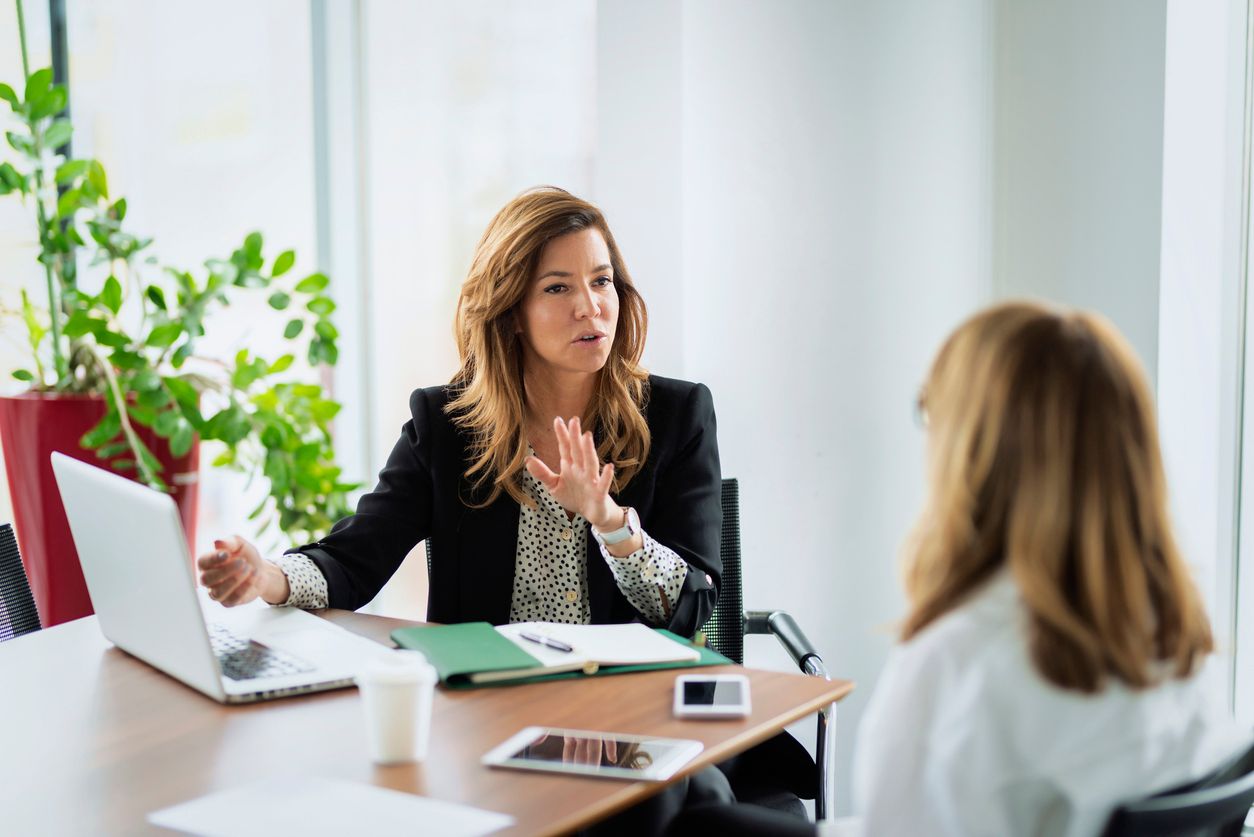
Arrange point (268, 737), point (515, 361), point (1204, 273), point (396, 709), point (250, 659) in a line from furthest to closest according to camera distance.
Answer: point (1204, 273), point (515, 361), point (250, 659), point (268, 737), point (396, 709)

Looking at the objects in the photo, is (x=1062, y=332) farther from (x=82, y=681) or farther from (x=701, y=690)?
(x=82, y=681)

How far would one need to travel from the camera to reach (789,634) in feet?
7.18

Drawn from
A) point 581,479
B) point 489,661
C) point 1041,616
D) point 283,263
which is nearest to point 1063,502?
point 1041,616

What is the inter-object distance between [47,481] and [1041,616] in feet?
8.13

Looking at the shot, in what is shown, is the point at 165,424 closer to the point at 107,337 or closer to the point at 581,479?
the point at 107,337

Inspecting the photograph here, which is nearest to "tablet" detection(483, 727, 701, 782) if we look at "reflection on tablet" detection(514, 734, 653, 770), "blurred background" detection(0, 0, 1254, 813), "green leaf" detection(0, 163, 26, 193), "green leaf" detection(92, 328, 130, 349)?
"reflection on tablet" detection(514, 734, 653, 770)

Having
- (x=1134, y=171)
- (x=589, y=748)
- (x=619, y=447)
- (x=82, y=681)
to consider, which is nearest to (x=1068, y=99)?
(x=1134, y=171)

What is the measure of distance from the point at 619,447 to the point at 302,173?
206 cm

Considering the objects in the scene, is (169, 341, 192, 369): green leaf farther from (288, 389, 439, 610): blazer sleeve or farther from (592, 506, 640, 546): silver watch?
(592, 506, 640, 546): silver watch

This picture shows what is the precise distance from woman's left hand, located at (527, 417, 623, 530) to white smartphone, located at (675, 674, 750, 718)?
1.23 feet

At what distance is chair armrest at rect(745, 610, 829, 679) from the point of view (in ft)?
6.80

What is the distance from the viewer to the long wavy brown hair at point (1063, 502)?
1.02 m

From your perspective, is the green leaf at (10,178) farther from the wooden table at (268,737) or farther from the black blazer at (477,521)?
the wooden table at (268,737)

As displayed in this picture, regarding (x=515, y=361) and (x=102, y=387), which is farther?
(x=102, y=387)
